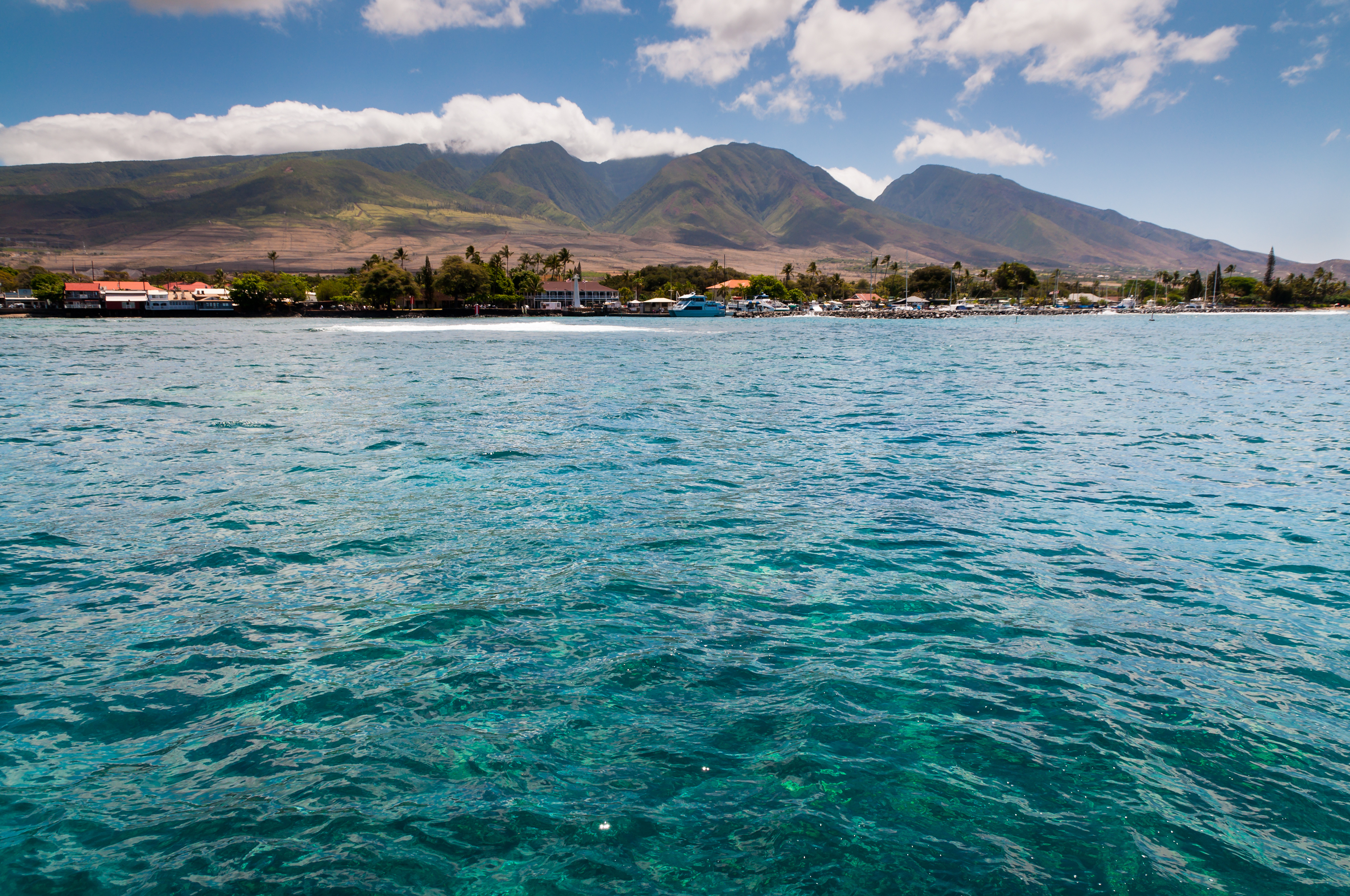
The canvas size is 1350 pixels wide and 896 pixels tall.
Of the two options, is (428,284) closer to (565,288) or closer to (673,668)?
(565,288)

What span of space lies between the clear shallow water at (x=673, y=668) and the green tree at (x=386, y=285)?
5530 inches

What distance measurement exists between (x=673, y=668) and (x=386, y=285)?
158m

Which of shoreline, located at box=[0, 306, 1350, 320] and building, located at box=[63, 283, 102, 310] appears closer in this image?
shoreline, located at box=[0, 306, 1350, 320]

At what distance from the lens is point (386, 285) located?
14950 cm

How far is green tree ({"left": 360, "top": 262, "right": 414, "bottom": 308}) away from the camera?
5876 inches

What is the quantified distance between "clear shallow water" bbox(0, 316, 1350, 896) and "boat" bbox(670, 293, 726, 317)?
6465 inches

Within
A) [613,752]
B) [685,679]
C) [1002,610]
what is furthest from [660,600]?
[1002,610]

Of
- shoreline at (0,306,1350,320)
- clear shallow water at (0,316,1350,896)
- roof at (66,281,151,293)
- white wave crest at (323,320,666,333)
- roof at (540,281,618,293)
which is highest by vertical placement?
roof at (540,281,618,293)

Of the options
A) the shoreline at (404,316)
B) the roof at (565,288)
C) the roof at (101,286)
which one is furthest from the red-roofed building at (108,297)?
the roof at (565,288)

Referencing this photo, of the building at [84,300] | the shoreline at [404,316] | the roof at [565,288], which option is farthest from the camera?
the roof at [565,288]

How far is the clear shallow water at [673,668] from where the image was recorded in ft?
16.7

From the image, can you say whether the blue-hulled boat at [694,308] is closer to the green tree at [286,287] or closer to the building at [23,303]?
the green tree at [286,287]

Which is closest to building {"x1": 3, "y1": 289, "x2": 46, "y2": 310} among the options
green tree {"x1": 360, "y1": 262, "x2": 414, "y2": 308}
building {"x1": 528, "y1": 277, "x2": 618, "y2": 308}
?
green tree {"x1": 360, "y1": 262, "x2": 414, "y2": 308}

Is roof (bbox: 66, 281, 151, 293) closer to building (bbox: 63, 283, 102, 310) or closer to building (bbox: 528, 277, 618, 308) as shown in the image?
building (bbox: 63, 283, 102, 310)
